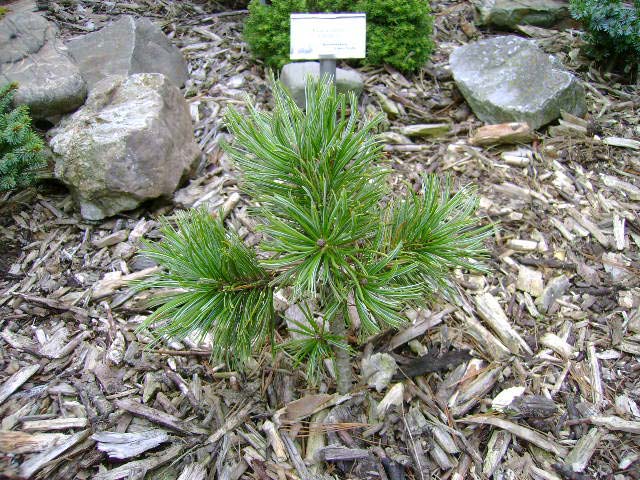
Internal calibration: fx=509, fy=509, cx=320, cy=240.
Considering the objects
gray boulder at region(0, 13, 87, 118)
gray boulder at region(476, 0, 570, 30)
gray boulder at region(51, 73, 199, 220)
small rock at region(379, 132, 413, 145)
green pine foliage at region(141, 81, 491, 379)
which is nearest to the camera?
green pine foliage at region(141, 81, 491, 379)

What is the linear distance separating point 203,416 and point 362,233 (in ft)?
4.07

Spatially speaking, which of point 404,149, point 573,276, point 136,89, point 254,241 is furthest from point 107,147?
point 573,276

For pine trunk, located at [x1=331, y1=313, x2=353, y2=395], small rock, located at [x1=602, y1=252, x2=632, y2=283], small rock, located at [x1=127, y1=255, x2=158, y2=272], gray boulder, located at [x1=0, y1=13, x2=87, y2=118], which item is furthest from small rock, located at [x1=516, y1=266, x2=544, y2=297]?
gray boulder, located at [x1=0, y1=13, x2=87, y2=118]

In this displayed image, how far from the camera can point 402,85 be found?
14.8 feet

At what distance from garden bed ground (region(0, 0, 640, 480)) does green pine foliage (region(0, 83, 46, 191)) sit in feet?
0.94

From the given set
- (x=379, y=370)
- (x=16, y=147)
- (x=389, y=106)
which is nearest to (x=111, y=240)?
(x=16, y=147)

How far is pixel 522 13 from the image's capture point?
5289 mm

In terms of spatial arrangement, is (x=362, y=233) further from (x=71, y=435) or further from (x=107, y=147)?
(x=107, y=147)

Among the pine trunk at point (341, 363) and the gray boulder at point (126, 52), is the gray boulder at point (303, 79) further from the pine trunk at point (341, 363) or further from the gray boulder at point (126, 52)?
the pine trunk at point (341, 363)

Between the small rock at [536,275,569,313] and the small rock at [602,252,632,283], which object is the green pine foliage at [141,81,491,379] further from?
the small rock at [602,252,632,283]

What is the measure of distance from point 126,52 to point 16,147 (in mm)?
1434

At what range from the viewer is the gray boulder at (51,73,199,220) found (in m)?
3.12

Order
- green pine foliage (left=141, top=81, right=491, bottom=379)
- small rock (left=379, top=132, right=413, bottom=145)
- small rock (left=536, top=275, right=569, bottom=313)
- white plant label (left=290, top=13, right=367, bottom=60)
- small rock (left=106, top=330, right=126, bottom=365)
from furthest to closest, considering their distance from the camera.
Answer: small rock (left=379, top=132, right=413, bottom=145)
white plant label (left=290, top=13, right=367, bottom=60)
small rock (left=536, top=275, right=569, bottom=313)
small rock (left=106, top=330, right=126, bottom=365)
green pine foliage (left=141, top=81, right=491, bottom=379)

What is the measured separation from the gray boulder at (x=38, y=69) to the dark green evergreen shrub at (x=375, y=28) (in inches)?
61.9
